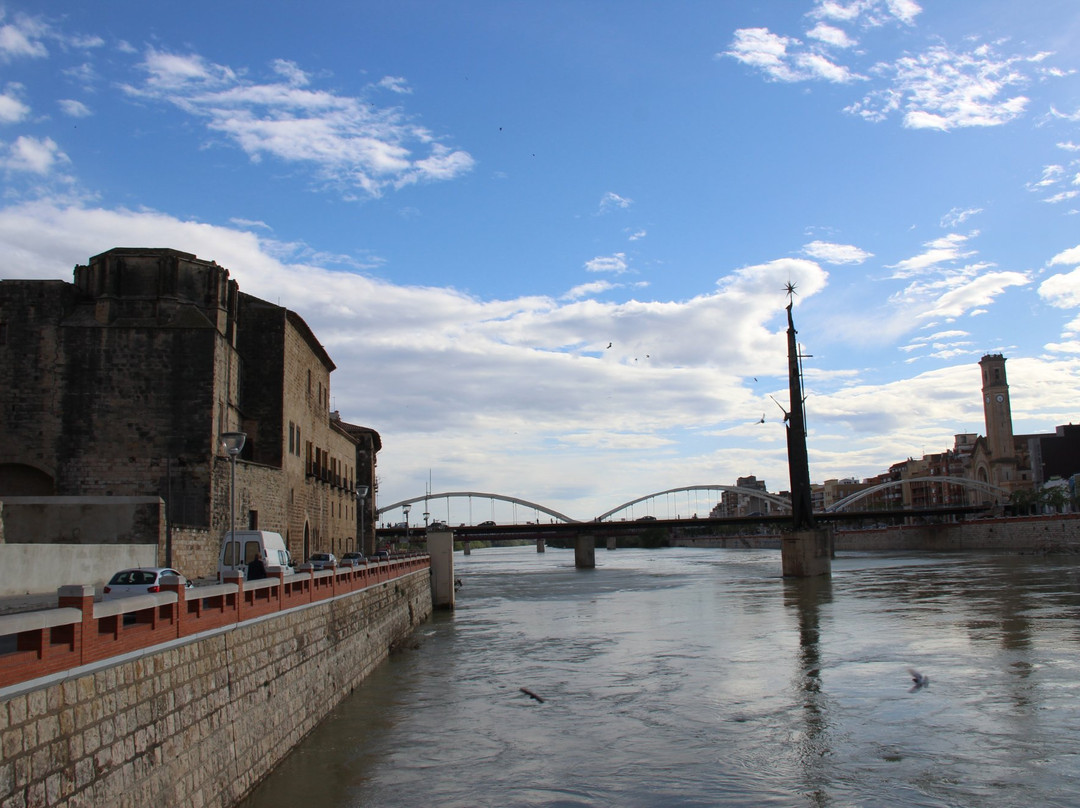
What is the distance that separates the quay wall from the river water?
725 millimetres

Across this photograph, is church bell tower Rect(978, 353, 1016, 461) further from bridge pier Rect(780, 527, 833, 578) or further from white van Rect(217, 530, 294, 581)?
white van Rect(217, 530, 294, 581)

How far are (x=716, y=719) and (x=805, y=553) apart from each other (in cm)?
4454

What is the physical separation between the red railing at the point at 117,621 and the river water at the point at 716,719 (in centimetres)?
244

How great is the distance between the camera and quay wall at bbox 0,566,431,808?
6.66 m

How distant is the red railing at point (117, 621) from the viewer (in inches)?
268

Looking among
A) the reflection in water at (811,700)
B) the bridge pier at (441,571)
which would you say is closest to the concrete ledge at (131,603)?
the reflection in water at (811,700)

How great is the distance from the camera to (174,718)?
9.17 meters

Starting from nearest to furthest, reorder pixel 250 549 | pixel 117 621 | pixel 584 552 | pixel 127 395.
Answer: pixel 117 621 < pixel 250 549 < pixel 127 395 < pixel 584 552

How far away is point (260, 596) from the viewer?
1377 centimetres

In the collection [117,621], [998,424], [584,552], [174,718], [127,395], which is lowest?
[584,552]

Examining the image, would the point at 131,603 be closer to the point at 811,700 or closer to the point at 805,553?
the point at 811,700

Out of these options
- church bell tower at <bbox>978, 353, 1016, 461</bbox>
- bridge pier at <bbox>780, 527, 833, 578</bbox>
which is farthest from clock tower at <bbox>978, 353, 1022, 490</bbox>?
bridge pier at <bbox>780, 527, 833, 578</bbox>

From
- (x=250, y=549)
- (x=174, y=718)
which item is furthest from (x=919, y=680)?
(x=250, y=549)

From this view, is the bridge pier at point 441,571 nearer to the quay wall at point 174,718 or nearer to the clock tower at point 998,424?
the quay wall at point 174,718
